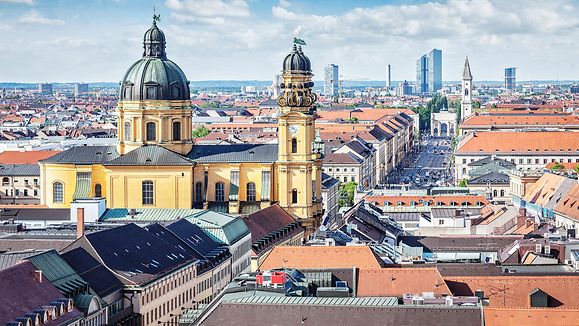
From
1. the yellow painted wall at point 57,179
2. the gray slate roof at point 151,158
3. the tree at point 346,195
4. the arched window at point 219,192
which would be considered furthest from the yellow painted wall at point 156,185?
the tree at point 346,195

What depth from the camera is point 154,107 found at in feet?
387

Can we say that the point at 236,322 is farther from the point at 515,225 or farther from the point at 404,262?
the point at 515,225

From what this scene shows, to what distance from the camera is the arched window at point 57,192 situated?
395 ft

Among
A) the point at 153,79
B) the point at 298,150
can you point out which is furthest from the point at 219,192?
the point at 153,79

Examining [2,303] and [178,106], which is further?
[178,106]

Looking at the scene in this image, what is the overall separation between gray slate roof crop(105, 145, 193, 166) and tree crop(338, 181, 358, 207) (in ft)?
164

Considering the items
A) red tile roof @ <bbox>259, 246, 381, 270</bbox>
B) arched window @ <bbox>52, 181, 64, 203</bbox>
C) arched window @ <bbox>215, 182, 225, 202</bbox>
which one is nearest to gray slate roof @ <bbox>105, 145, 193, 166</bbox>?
arched window @ <bbox>215, 182, 225, 202</bbox>

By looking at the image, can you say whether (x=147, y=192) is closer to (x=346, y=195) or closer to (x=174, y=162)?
(x=174, y=162)

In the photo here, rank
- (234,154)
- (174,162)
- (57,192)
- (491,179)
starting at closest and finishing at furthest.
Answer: (174,162) → (234,154) → (57,192) → (491,179)

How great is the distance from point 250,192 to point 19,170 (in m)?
54.1

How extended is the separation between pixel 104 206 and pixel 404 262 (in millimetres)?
36740

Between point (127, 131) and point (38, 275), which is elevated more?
point (127, 131)

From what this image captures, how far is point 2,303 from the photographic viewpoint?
60.7 meters

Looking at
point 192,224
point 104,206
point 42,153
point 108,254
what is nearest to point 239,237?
point 192,224
